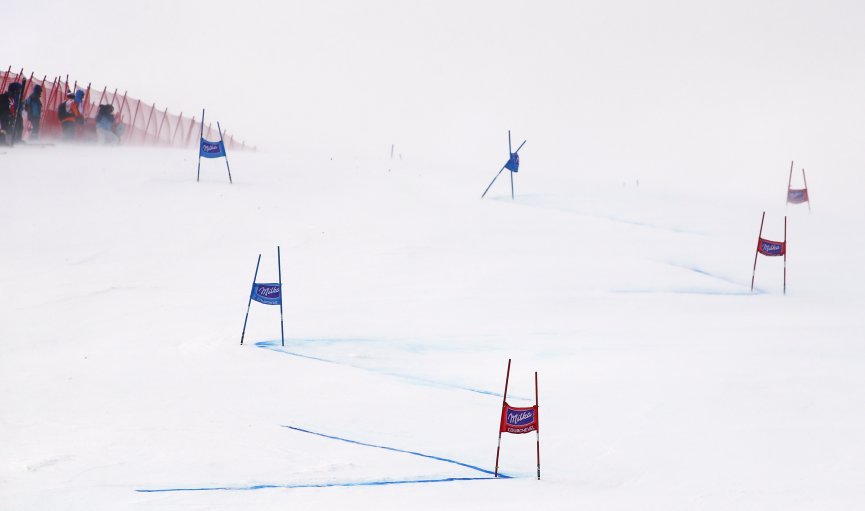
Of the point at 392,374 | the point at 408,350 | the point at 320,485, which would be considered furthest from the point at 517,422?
the point at 408,350

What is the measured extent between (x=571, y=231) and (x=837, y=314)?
4.82 meters

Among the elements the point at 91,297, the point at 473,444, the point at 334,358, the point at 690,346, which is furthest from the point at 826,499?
the point at 91,297

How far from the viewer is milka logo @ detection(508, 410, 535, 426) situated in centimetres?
773

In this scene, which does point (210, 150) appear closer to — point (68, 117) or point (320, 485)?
point (68, 117)

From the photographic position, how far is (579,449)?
28.3 ft

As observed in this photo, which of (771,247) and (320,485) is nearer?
(320,485)

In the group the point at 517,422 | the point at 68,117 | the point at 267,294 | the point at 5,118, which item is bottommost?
the point at 517,422

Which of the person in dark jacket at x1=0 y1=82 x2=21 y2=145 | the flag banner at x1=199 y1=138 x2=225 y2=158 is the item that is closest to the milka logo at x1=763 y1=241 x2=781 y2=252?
the flag banner at x1=199 y1=138 x2=225 y2=158

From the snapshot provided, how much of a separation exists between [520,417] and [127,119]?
2257 cm

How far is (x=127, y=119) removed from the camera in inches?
1106

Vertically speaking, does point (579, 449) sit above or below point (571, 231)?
below

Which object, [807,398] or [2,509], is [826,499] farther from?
[2,509]

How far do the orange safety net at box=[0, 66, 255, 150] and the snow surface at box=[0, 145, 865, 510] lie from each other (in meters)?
5.00

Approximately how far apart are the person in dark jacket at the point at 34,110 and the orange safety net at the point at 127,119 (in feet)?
2.01
